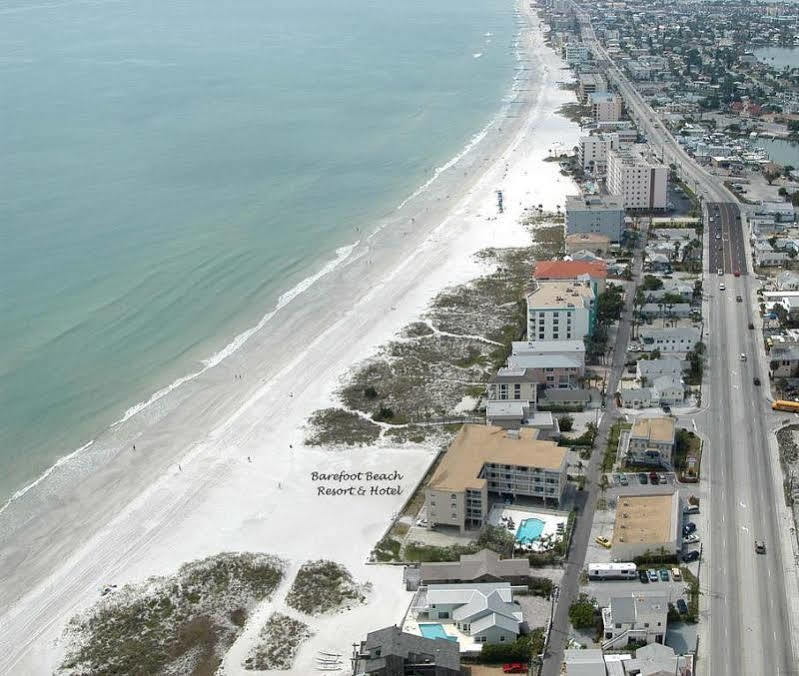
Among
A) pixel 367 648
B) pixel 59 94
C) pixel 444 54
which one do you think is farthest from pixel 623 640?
pixel 444 54

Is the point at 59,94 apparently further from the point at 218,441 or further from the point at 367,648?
the point at 367,648

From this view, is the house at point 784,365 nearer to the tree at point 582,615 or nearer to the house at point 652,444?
the house at point 652,444

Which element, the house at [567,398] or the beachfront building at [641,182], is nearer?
the house at [567,398]

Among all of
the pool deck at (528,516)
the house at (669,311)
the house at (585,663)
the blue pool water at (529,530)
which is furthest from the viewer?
the house at (669,311)

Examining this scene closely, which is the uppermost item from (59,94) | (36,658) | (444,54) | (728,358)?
(444,54)

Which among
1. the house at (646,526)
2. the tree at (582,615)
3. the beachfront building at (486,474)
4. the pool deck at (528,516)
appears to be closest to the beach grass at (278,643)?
the beachfront building at (486,474)

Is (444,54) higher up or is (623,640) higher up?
(444,54)

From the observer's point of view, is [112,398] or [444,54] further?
[444,54]

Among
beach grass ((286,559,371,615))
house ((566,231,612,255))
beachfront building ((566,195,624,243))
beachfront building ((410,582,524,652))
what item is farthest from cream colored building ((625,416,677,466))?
beachfront building ((566,195,624,243))

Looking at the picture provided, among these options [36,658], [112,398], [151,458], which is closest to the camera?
[36,658]
